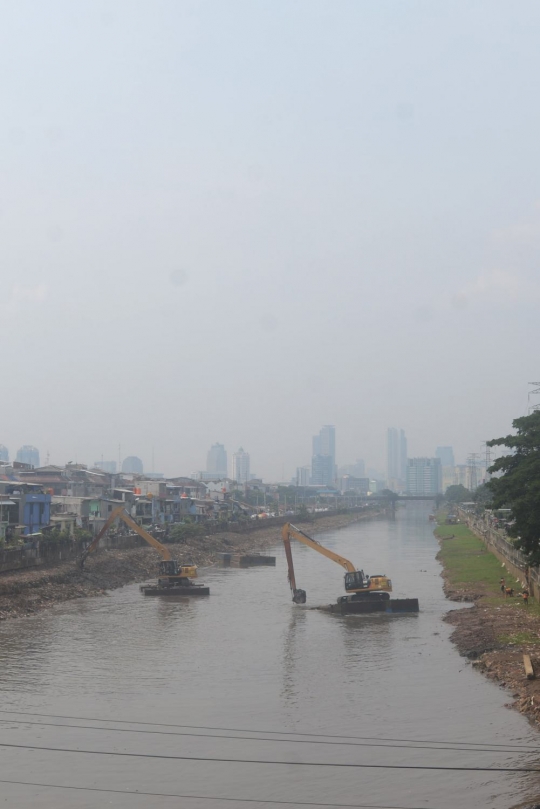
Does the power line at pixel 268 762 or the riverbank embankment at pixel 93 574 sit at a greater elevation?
the riverbank embankment at pixel 93 574

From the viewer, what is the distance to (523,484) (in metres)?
33.4

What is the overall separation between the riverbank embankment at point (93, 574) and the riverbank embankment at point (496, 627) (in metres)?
20.0

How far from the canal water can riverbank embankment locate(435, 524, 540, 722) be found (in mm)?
627

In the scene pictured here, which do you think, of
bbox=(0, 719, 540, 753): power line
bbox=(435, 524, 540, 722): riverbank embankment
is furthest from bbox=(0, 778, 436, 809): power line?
bbox=(435, 524, 540, 722): riverbank embankment

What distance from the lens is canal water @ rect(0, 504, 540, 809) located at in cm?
1631

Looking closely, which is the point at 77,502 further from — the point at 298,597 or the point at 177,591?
the point at 298,597

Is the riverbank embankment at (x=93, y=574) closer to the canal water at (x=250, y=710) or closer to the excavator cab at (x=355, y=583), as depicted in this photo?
the canal water at (x=250, y=710)

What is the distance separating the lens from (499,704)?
864 inches

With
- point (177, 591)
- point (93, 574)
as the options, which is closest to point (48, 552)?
point (93, 574)

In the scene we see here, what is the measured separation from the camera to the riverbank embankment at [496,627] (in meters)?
23.6

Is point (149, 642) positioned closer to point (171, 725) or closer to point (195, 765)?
point (171, 725)

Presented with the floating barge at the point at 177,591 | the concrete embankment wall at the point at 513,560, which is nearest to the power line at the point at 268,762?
the concrete embankment wall at the point at 513,560

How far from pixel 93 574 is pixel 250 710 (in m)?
31.6

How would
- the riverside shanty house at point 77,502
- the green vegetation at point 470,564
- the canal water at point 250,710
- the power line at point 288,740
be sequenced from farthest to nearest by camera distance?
1. the riverside shanty house at point 77,502
2. the green vegetation at point 470,564
3. the power line at point 288,740
4. the canal water at point 250,710
